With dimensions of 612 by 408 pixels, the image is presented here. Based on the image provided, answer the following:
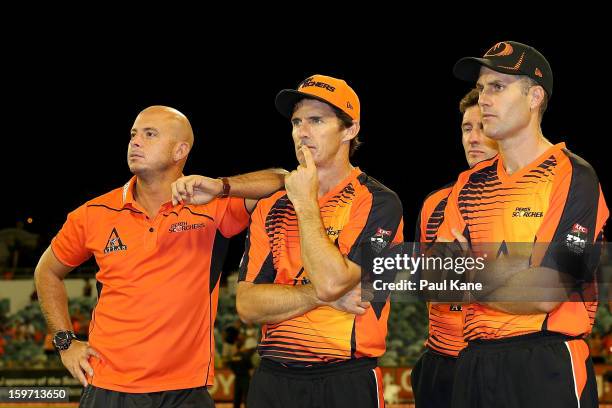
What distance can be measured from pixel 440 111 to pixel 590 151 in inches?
134

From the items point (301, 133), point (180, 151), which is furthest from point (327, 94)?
point (180, 151)

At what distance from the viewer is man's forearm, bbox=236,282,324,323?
3113 millimetres

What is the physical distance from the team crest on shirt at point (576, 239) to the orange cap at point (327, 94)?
41.9 inches

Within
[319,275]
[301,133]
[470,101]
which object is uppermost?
[470,101]

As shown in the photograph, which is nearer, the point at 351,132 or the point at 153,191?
the point at 351,132

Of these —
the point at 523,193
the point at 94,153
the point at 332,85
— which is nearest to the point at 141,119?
the point at 332,85

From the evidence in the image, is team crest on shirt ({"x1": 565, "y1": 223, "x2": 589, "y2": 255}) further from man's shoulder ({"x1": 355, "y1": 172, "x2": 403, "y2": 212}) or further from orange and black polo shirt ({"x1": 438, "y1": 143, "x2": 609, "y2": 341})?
man's shoulder ({"x1": 355, "y1": 172, "x2": 403, "y2": 212})

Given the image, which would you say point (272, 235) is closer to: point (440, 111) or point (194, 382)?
point (194, 382)

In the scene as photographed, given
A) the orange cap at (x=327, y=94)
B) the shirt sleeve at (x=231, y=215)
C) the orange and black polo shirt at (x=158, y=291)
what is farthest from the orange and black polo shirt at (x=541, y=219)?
the orange and black polo shirt at (x=158, y=291)

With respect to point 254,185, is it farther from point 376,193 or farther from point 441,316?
point 441,316

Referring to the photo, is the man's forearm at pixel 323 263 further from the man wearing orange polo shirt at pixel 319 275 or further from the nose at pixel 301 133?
the nose at pixel 301 133

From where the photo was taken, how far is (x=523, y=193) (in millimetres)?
3037

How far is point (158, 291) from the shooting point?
12.8 ft

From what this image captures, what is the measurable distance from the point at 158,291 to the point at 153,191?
1.84ft
